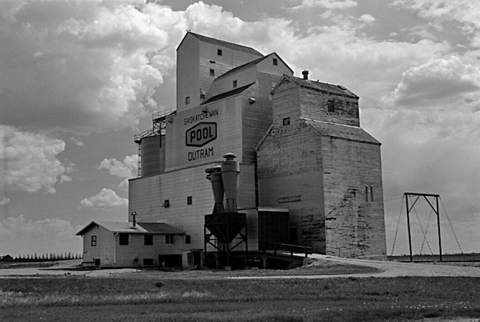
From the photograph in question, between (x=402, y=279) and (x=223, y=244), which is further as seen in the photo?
(x=223, y=244)

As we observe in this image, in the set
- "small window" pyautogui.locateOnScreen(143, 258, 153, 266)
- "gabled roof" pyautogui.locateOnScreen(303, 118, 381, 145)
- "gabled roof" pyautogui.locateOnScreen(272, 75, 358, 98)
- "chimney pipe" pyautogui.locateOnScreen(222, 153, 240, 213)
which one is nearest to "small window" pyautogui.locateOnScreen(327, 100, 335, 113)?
"gabled roof" pyautogui.locateOnScreen(272, 75, 358, 98)

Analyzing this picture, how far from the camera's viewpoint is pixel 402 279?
30.7 meters

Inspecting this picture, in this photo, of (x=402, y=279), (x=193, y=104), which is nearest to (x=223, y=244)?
(x=193, y=104)

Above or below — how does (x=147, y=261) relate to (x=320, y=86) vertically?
below

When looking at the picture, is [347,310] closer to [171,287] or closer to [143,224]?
[171,287]

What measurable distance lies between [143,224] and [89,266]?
814 cm

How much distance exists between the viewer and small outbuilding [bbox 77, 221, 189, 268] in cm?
5903

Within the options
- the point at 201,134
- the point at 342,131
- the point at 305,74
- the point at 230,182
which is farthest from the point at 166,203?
the point at 342,131

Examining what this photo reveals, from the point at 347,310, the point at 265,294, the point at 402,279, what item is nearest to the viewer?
the point at 347,310

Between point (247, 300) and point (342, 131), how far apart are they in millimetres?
37907

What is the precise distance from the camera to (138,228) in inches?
2452

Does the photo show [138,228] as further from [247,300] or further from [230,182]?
[247,300]

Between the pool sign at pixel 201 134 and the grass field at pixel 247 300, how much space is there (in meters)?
35.0

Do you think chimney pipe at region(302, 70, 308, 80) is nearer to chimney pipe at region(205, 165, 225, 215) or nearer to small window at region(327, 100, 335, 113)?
small window at region(327, 100, 335, 113)
